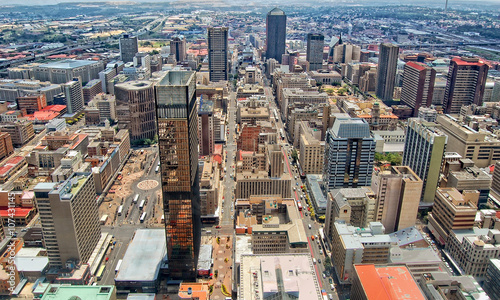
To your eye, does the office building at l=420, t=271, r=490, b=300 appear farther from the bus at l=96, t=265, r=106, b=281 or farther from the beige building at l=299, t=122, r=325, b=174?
the bus at l=96, t=265, r=106, b=281

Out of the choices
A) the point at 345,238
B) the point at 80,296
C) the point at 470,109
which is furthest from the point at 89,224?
the point at 470,109

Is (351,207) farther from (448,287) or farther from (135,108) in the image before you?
(135,108)

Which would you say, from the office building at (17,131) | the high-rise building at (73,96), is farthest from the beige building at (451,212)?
the high-rise building at (73,96)

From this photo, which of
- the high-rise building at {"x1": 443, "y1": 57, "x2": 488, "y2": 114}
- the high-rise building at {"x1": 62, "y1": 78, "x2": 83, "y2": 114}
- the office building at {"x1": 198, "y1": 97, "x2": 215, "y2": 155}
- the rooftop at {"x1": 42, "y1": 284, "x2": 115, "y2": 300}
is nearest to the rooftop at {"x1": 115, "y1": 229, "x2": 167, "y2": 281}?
the rooftop at {"x1": 42, "y1": 284, "x2": 115, "y2": 300}

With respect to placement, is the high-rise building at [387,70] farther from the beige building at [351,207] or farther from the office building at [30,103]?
the office building at [30,103]

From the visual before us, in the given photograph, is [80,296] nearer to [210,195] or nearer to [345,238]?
[210,195]

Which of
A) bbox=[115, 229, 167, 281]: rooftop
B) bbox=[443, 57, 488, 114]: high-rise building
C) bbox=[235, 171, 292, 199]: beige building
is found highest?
bbox=[443, 57, 488, 114]: high-rise building
